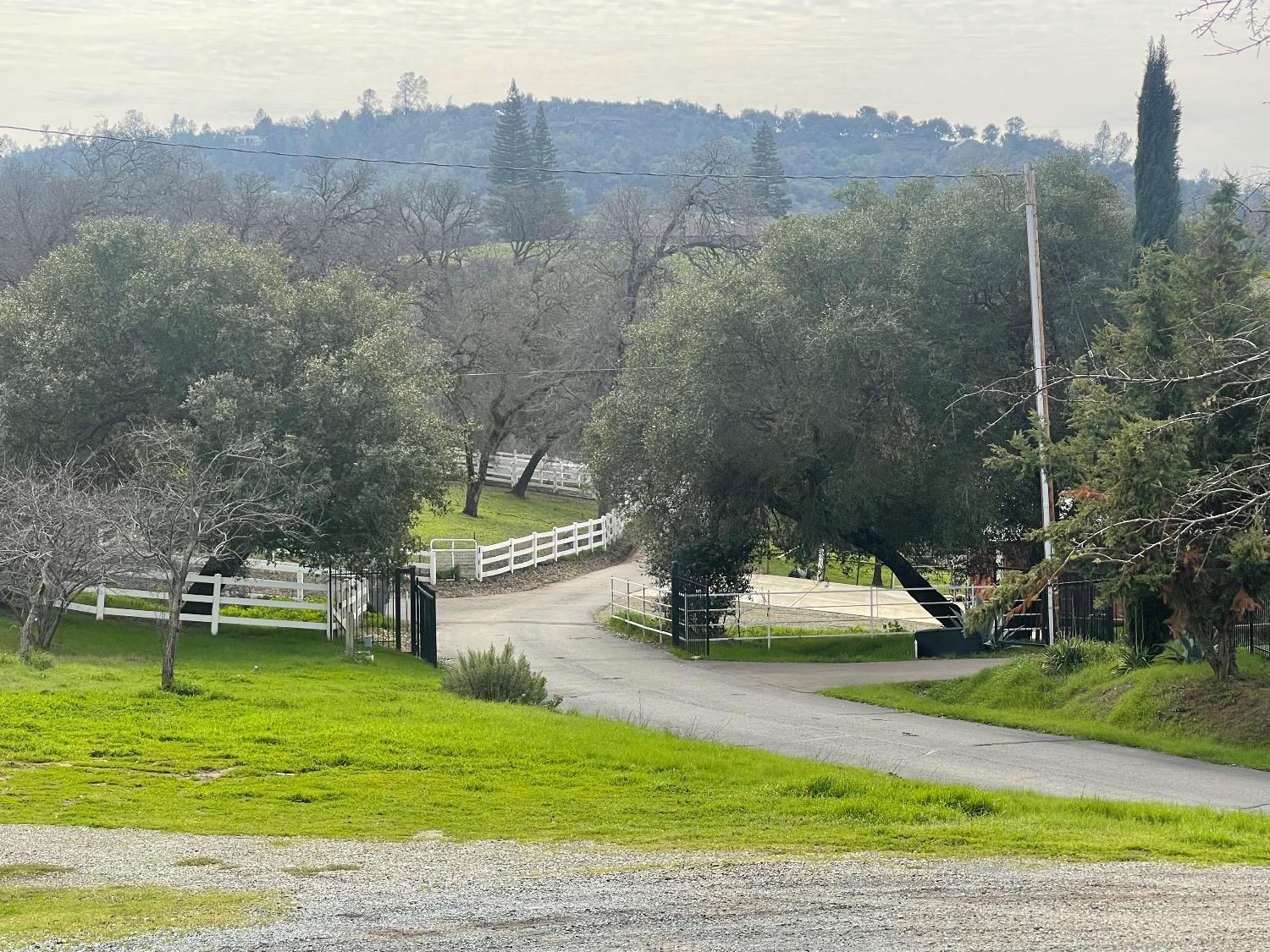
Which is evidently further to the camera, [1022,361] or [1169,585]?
[1022,361]

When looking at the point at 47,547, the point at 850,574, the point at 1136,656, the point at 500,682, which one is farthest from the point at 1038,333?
the point at 850,574

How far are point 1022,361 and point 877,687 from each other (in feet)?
26.4

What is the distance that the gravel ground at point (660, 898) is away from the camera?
22.0 ft

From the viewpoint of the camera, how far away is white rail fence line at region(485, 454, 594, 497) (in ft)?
186

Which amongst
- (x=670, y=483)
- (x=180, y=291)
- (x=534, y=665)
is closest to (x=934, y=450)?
(x=670, y=483)

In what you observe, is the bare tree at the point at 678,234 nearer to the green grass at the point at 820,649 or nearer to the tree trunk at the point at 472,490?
the tree trunk at the point at 472,490

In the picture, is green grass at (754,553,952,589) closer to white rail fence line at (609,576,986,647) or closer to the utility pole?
white rail fence line at (609,576,986,647)

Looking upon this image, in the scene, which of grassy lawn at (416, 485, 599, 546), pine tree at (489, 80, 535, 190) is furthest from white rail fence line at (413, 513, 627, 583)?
pine tree at (489, 80, 535, 190)

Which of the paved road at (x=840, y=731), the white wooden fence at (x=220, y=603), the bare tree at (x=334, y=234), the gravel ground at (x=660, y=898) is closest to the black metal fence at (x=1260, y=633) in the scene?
the paved road at (x=840, y=731)

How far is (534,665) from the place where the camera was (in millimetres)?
23844

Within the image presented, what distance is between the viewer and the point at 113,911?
7.49 meters

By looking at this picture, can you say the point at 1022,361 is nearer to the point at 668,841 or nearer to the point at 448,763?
the point at 448,763

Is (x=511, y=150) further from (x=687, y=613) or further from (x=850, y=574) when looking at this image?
(x=687, y=613)

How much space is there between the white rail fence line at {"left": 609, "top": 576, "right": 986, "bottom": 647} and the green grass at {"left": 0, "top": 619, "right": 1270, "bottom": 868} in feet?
37.3
